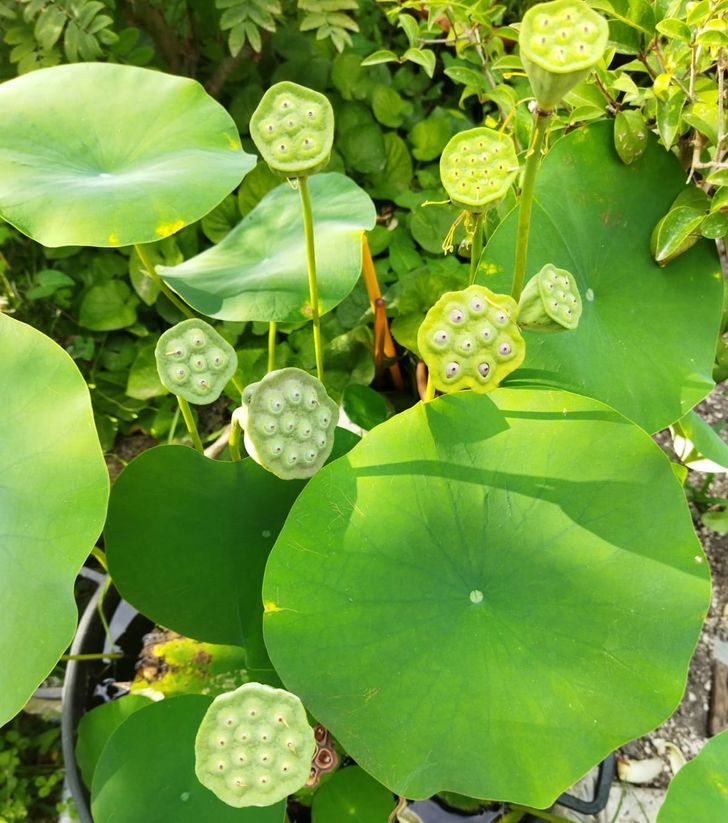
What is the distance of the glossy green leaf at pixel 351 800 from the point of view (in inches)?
31.3

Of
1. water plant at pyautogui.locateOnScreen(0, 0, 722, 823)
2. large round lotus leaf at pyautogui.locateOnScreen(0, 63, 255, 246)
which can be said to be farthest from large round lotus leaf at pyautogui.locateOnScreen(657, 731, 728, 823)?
large round lotus leaf at pyautogui.locateOnScreen(0, 63, 255, 246)

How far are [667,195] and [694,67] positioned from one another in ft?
0.48

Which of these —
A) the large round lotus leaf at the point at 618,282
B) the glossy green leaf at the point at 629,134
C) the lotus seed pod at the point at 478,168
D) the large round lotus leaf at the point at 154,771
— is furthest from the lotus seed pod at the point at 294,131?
the large round lotus leaf at the point at 154,771

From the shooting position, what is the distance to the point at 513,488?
2.08 ft

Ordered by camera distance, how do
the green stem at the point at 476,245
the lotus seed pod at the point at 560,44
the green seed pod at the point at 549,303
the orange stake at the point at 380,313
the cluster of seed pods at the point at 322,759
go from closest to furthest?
the lotus seed pod at the point at 560,44 < the green seed pod at the point at 549,303 < the green stem at the point at 476,245 < the cluster of seed pods at the point at 322,759 < the orange stake at the point at 380,313

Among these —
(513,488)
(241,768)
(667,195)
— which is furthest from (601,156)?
(241,768)

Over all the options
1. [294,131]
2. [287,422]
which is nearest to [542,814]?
[287,422]

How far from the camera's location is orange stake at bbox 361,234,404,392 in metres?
0.92

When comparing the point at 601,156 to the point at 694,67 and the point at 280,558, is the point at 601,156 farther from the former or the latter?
the point at 280,558

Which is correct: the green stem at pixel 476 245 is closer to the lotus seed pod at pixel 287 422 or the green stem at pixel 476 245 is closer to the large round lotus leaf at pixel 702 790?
the lotus seed pod at pixel 287 422

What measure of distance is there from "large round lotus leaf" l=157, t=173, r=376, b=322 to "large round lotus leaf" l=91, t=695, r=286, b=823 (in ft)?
1.38

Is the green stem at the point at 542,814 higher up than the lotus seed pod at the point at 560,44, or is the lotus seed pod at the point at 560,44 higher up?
the lotus seed pod at the point at 560,44

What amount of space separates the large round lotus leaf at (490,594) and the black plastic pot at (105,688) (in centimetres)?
31

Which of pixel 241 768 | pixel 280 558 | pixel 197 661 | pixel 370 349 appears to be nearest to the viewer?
pixel 241 768
